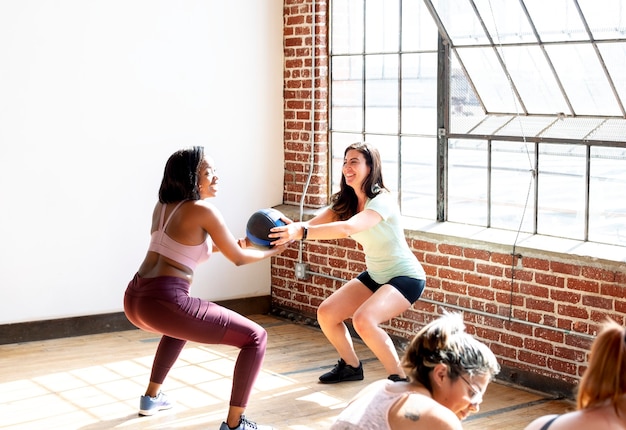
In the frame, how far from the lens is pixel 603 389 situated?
7.21ft

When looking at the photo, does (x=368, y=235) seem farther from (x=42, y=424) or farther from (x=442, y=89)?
(x=42, y=424)

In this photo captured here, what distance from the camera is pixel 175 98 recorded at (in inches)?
273

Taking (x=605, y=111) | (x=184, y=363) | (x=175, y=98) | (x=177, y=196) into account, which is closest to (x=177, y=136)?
(x=175, y=98)

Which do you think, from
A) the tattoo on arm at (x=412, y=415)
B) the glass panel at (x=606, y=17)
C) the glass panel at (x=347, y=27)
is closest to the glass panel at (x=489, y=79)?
the glass panel at (x=606, y=17)

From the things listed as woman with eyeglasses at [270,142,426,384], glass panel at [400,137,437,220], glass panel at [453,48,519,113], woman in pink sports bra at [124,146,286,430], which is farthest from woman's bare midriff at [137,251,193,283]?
glass panel at [453,48,519,113]

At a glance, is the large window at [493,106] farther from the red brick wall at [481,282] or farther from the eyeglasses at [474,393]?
the eyeglasses at [474,393]

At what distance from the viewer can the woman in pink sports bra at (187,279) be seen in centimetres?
443

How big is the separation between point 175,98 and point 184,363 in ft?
6.58

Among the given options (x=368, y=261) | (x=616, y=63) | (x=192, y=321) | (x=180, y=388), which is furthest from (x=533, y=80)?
(x=180, y=388)

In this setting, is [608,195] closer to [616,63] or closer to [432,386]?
[616,63]

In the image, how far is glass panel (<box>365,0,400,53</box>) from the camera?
21.4 feet

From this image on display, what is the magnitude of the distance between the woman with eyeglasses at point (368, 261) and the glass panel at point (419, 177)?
986mm

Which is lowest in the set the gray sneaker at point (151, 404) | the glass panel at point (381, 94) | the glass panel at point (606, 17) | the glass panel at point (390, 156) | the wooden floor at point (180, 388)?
the wooden floor at point (180, 388)

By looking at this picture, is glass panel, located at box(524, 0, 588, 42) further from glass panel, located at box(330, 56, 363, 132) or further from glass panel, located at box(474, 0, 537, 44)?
glass panel, located at box(330, 56, 363, 132)
